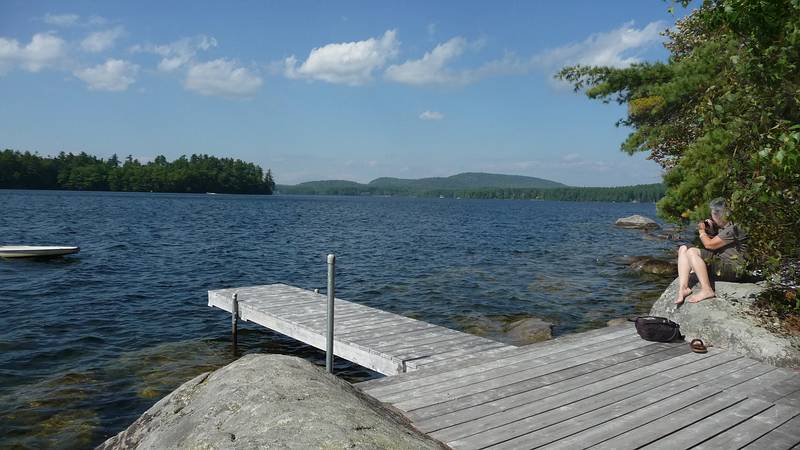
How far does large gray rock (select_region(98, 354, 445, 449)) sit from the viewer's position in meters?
3.07

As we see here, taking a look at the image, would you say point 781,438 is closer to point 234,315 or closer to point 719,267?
point 719,267

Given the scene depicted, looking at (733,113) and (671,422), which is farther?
(733,113)

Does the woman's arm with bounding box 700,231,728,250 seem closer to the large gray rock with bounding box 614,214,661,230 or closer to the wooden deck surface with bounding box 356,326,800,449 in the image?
the wooden deck surface with bounding box 356,326,800,449

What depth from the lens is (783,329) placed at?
22.6 ft

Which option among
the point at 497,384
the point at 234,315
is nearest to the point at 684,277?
the point at 497,384

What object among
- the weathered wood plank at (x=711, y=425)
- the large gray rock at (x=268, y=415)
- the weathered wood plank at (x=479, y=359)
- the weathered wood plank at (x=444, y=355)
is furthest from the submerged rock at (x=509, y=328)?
the large gray rock at (x=268, y=415)

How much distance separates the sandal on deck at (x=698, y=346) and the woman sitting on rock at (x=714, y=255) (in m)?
0.95

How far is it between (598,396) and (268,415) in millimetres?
3665

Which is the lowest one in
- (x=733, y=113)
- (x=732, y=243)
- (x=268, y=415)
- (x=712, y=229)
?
(x=268, y=415)

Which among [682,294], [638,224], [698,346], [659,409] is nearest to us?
[659,409]

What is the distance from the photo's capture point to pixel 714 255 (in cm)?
880

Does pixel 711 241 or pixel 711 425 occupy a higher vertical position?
pixel 711 241

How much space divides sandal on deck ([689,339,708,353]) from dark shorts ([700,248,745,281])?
1.96 meters

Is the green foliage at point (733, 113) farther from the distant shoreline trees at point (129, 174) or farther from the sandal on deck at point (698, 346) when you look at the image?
the distant shoreline trees at point (129, 174)
